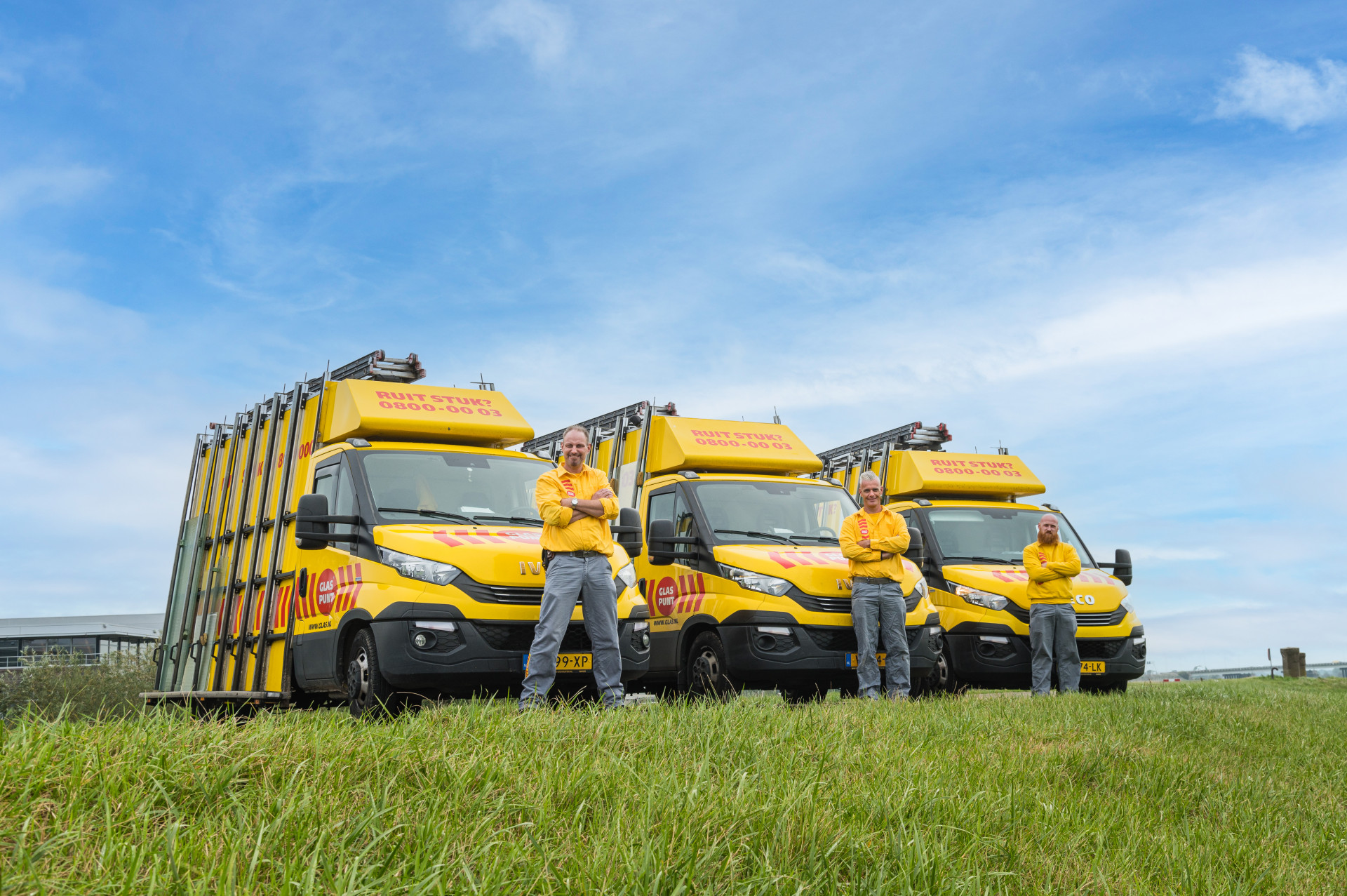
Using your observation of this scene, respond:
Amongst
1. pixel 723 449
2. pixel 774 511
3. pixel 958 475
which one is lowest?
pixel 774 511

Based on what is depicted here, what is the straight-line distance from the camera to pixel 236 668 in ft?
33.3

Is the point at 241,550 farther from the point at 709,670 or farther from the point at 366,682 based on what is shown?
the point at 709,670

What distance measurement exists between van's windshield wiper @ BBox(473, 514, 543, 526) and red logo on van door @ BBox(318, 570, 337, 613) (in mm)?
1235

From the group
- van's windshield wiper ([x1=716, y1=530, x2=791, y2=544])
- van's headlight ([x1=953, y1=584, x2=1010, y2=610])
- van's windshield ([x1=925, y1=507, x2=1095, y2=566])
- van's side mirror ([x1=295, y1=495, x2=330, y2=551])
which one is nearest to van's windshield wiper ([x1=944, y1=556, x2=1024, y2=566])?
van's windshield ([x1=925, y1=507, x2=1095, y2=566])

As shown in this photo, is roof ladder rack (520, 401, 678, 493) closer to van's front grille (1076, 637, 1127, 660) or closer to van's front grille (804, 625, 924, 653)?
van's front grille (804, 625, 924, 653)

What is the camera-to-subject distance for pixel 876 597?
33.4 ft

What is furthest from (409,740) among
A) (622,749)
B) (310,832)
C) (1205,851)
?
(1205,851)

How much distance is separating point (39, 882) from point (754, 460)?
9.43m

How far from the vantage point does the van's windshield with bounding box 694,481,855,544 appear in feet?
35.0

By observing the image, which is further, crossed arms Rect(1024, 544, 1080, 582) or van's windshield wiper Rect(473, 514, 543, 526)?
crossed arms Rect(1024, 544, 1080, 582)

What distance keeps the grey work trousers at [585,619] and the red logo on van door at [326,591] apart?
170 cm

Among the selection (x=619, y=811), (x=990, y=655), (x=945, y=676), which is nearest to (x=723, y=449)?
(x=945, y=676)

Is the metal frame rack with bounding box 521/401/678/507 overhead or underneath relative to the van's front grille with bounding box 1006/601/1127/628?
overhead

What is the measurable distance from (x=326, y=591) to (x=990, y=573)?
7759 mm
